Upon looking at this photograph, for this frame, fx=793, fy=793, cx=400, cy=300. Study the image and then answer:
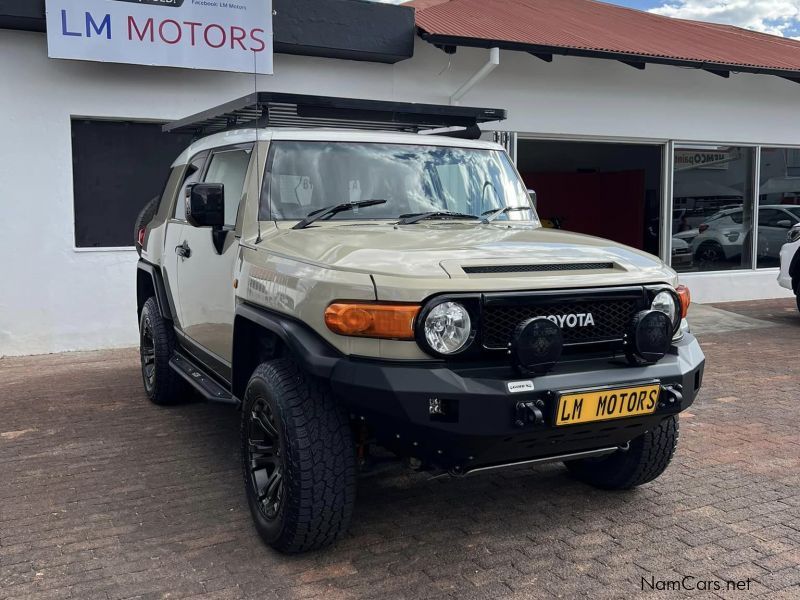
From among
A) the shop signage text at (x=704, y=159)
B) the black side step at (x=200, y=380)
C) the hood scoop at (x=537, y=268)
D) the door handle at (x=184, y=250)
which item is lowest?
the black side step at (x=200, y=380)

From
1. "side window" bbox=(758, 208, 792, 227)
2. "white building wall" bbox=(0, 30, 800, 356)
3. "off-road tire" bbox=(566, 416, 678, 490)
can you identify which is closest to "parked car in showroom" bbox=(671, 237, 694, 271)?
"side window" bbox=(758, 208, 792, 227)

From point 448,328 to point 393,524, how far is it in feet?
4.24

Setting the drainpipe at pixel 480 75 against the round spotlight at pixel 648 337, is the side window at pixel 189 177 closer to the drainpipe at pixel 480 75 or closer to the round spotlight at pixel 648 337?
the round spotlight at pixel 648 337

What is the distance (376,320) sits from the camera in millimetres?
3133

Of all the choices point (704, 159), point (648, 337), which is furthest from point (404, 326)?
point (704, 159)

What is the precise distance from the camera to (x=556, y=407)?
3.15 meters

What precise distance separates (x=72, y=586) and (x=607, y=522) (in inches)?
98.2

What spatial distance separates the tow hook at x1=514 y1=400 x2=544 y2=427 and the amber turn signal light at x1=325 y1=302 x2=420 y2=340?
511mm

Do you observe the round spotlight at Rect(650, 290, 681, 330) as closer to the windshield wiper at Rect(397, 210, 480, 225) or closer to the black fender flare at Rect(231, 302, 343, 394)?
the windshield wiper at Rect(397, 210, 480, 225)

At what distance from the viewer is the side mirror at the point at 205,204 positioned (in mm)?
4090

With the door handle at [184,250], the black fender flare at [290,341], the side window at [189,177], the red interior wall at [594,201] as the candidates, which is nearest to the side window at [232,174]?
the side window at [189,177]

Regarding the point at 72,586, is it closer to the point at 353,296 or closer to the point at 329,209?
the point at 353,296

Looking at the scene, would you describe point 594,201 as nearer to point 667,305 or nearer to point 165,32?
point 165,32

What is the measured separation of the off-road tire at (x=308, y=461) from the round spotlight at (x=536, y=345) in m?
0.80
